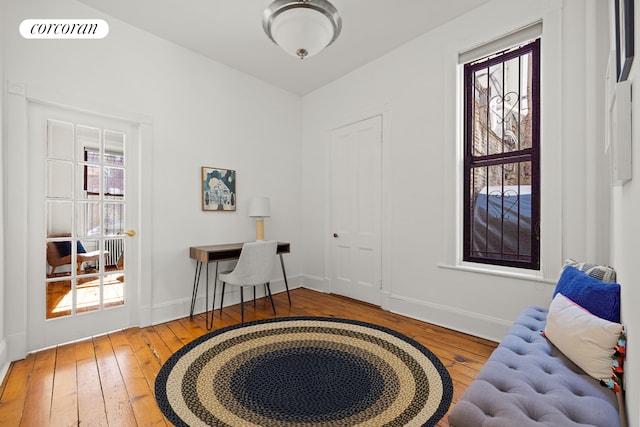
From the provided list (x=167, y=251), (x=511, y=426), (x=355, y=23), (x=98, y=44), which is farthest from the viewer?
(x=167, y=251)

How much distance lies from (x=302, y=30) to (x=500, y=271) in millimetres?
2507

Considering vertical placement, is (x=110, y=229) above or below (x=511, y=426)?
above

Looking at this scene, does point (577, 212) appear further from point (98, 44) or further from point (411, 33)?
point (98, 44)

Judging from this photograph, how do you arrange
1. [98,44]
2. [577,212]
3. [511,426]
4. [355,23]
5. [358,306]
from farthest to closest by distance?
1. [358,306]
2. [355,23]
3. [98,44]
4. [577,212]
5. [511,426]

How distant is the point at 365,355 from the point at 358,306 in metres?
1.31

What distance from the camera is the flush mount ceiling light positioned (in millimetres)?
1953

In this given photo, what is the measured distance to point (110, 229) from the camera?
9.75ft

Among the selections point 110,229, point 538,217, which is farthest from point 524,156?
point 110,229

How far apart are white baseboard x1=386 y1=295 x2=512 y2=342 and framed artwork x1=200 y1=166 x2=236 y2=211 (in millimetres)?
2236

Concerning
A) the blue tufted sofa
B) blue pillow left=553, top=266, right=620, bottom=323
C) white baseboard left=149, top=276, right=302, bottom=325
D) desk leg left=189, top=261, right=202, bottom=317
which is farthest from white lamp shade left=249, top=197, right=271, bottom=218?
blue pillow left=553, top=266, right=620, bottom=323

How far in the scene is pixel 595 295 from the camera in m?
1.54

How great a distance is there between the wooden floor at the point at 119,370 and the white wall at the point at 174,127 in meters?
0.39

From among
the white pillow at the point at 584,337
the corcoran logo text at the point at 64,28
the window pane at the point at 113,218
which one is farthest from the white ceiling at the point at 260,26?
the white pillow at the point at 584,337

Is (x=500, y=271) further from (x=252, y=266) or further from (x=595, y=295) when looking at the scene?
(x=252, y=266)
